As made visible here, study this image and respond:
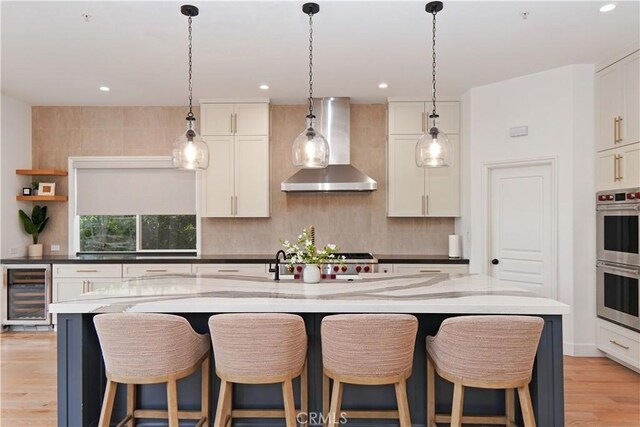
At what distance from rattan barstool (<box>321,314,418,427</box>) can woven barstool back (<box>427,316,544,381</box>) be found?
23 cm

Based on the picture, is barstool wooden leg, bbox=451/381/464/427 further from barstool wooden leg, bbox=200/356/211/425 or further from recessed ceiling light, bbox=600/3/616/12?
recessed ceiling light, bbox=600/3/616/12

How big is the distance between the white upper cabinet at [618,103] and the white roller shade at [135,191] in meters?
4.42

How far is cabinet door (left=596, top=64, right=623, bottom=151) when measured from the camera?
11.3 feet

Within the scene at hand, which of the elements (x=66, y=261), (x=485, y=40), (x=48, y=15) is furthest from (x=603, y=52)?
(x=66, y=261)

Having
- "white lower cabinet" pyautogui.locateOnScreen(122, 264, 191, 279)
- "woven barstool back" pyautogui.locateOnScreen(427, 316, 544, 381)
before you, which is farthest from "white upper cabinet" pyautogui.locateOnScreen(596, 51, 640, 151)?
"white lower cabinet" pyautogui.locateOnScreen(122, 264, 191, 279)

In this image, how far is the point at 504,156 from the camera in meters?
4.14

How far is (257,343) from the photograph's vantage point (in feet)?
6.11

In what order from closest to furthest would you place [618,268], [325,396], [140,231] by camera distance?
[325,396] → [618,268] → [140,231]

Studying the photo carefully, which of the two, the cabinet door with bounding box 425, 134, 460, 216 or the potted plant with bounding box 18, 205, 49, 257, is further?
the potted plant with bounding box 18, 205, 49, 257

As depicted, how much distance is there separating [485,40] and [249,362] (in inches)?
117

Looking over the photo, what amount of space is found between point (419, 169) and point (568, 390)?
2601mm

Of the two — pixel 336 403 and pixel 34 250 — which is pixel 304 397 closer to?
pixel 336 403

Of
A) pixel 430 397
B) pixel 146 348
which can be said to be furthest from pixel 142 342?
pixel 430 397

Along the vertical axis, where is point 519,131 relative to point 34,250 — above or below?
above
